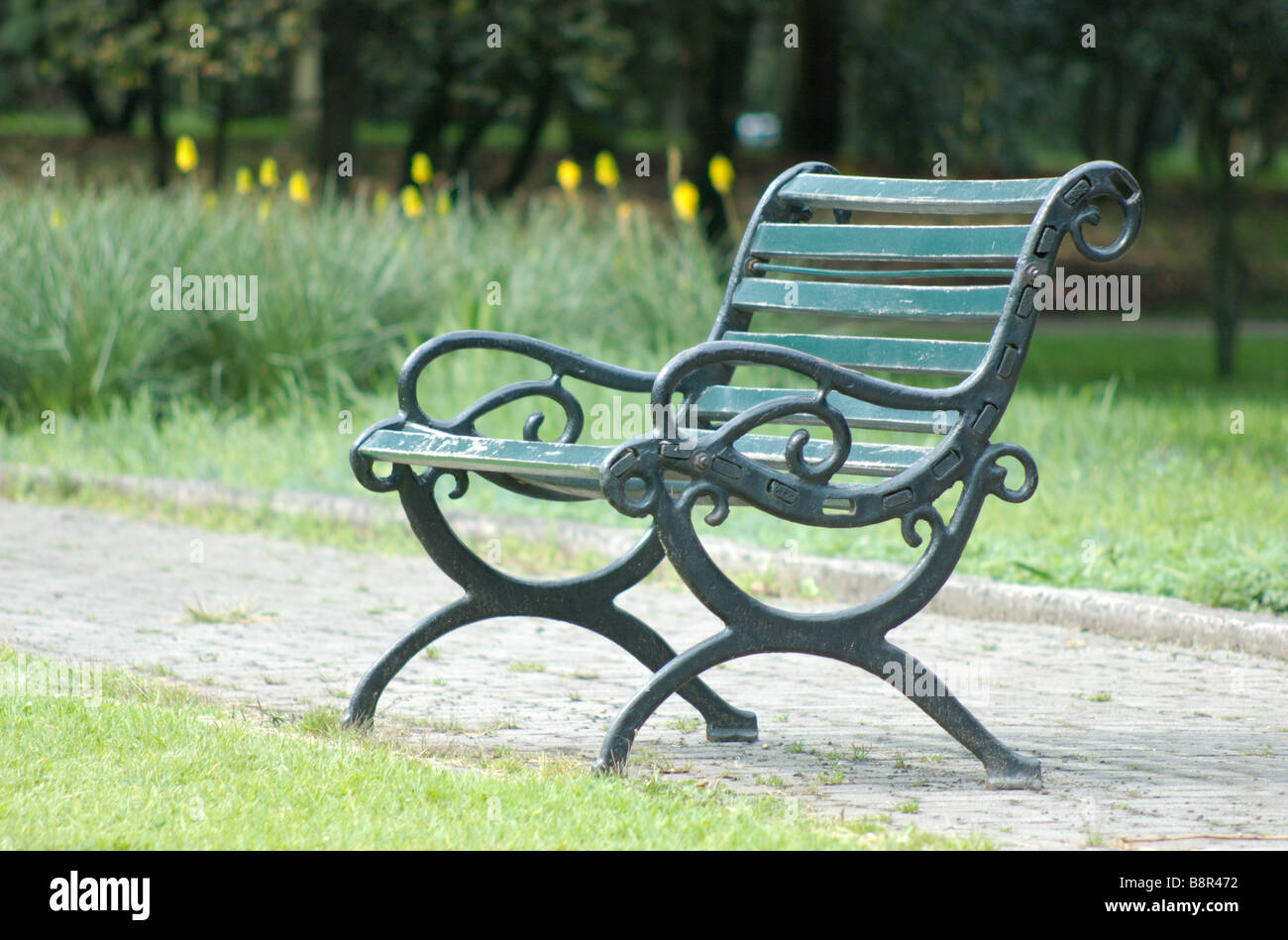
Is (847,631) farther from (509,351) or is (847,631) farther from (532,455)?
(509,351)

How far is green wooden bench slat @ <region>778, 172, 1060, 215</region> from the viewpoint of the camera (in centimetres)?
413

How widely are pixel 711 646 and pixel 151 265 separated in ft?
22.4

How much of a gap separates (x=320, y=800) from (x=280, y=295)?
22.2 feet

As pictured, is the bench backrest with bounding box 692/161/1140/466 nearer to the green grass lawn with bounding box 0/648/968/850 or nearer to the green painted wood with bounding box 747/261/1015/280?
the green painted wood with bounding box 747/261/1015/280

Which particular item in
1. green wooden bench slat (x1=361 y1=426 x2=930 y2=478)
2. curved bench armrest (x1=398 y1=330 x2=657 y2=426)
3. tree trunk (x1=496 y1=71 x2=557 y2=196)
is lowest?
green wooden bench slat (x1=361 y1=426 x2=930 y2=478)

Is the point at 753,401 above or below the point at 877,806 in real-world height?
above

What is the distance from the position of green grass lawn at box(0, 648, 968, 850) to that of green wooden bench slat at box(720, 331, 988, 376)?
114 centimetres

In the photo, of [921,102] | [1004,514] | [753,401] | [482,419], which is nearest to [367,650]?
[753,401]

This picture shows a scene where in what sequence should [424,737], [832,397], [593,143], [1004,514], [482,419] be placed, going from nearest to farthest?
[424,737]
[832,397]
[1004,514]
[482,419]
[593,143]

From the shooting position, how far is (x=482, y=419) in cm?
869

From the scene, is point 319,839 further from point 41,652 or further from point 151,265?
point 151,265

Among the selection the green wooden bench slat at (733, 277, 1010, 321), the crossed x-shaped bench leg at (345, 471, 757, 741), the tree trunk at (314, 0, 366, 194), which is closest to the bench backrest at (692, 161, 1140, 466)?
the green wooden bench slat at (733, 277, 1010, 321)

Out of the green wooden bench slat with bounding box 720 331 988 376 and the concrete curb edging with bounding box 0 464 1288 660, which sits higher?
the green wooden bench slat with bounding box 720 331 988 376
